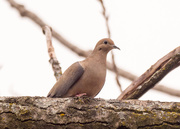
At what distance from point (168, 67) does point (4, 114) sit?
2573 mm

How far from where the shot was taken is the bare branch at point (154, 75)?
15.1 ft

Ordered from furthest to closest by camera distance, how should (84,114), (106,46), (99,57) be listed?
(106,46), (99,57), (84,114)

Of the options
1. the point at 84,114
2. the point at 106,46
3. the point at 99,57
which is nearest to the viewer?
the point at 84,114

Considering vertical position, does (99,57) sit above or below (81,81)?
above

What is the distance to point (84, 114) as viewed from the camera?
3469 millimetres

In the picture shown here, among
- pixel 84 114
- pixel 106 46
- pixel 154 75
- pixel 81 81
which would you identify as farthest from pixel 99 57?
pixel 84 114

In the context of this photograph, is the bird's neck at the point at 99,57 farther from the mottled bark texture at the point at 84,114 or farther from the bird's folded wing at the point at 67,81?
the mottled bark texture at the point at 84,114

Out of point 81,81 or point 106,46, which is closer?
point 81,81

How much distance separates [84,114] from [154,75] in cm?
170

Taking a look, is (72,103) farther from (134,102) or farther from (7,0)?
(7,0)

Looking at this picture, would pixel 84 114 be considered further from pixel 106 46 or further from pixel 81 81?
pixel 106 46

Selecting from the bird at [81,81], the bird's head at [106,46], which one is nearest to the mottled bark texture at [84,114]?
the bird at [81,81]

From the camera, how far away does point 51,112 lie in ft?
11.5

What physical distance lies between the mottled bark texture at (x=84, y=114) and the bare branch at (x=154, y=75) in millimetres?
1110
